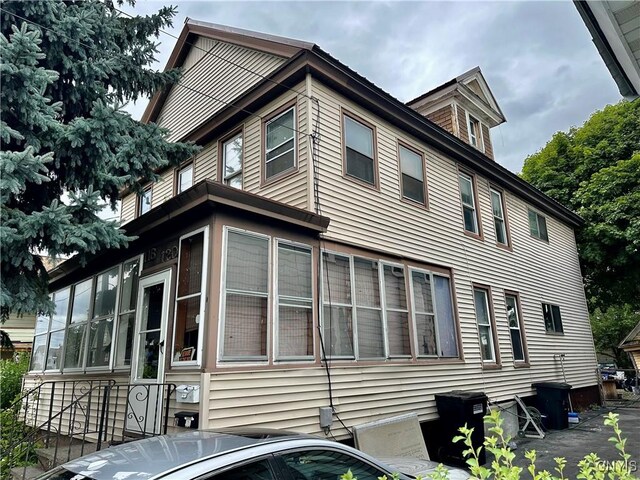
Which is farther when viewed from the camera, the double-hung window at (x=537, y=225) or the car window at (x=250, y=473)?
the double-hung window at (x=537, y=225)

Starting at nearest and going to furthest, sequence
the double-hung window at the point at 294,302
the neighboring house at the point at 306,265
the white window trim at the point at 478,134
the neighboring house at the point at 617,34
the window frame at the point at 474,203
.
→ 1. the neighboring house at the point at 617,34
2. the neighboring house at the point at 306,265
3. the double-hung window at the point at 294,302
4. the window frame at the point at 474,203
5. the white window trim at the point at 478,134

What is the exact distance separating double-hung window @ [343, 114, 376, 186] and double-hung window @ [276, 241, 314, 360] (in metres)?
2.20

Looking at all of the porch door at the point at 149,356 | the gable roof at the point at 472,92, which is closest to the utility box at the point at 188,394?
the porch door at the point at 149,356

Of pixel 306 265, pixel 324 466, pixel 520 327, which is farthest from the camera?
pixel 520 327

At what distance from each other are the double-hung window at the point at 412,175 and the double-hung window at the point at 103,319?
19.7 ft

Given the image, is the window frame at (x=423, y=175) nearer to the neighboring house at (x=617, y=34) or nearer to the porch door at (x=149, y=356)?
the porch door at (x=149, y=356)

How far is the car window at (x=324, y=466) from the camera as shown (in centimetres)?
284

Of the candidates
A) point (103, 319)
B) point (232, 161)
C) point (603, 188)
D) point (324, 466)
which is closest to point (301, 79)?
point (232, 161)

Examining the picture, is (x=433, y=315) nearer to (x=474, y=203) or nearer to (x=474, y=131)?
(x=474, y=203)

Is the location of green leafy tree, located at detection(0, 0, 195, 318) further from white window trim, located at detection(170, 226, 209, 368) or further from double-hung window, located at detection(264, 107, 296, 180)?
double-hung window, located at detection(264, 107, 296, 180)

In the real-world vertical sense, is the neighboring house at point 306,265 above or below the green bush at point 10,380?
above

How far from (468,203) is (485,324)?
10.3 ft

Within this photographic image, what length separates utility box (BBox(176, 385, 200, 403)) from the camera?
5199mm

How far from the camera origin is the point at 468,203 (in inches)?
454
